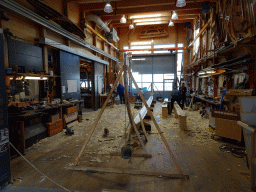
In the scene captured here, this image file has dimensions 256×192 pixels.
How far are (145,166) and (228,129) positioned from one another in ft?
8.93

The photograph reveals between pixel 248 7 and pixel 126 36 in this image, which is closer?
pixel 248 7

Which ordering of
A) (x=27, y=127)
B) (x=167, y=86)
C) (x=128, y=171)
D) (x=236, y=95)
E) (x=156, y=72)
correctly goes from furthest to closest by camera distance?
1. (x=156, y=72)
2. (x=167, y=86)
3. (x=236, y=95)
4. (x=27, y=127)
5. (x=128, y=171)

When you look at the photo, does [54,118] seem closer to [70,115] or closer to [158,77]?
[70,115]

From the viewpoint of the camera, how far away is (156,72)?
15.5 metres

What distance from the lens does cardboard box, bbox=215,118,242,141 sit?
382cm

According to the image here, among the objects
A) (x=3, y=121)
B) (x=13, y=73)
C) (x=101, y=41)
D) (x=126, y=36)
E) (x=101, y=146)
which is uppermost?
(x=126, y=36)

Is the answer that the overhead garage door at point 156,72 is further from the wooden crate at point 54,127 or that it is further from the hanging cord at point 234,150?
the hanging cord at point 234,150

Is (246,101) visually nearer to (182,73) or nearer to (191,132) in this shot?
(191,132)

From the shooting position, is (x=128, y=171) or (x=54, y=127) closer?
(x=128, y=171)

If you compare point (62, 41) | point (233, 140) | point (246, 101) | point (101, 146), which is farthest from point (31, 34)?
point (233, 140)

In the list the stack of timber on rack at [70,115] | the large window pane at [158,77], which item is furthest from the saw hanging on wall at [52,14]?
the large window pane at [158,77]

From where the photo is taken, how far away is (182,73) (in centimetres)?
1478

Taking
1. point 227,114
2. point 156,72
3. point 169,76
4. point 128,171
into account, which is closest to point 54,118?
point 128,171

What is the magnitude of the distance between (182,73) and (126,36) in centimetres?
724
